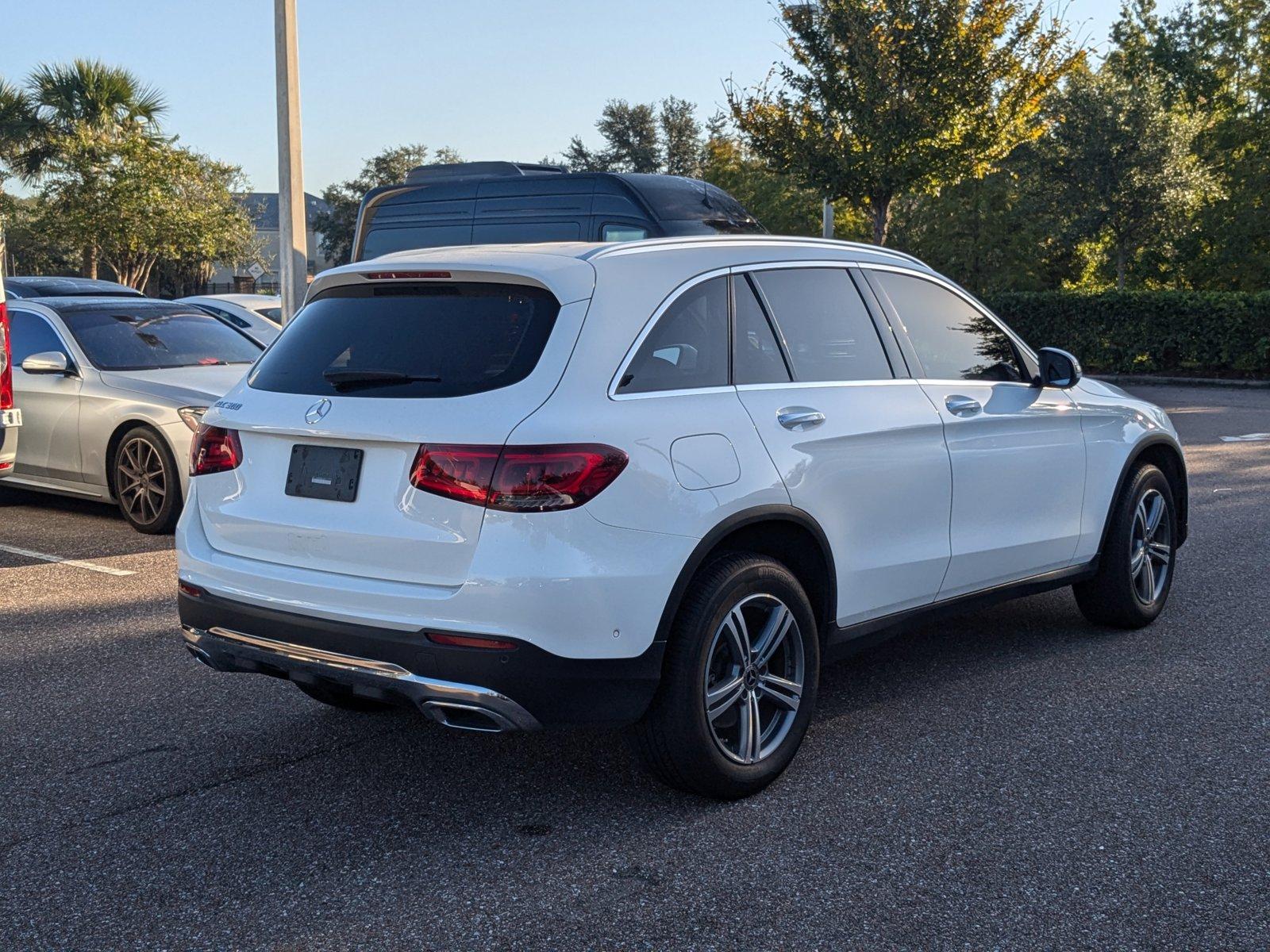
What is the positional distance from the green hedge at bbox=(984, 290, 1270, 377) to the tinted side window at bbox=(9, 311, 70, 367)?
19616mm

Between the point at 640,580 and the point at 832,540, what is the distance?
95 cm

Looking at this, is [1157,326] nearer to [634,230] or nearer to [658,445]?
[634,230]

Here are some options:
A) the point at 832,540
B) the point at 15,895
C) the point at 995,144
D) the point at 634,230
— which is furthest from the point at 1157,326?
the point at 15,895

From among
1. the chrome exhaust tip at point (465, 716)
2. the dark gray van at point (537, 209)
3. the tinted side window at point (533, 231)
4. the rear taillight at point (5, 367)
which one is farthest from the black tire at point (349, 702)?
the tinted side window at point (533, 231)

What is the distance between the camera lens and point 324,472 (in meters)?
3.94

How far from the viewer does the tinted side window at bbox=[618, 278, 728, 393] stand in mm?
3988

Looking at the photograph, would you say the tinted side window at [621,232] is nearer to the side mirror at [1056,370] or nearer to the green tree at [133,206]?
the side mirror at [1056,370]

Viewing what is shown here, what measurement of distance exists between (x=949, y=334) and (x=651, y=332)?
68.9 inches

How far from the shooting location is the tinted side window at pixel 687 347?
157 inches

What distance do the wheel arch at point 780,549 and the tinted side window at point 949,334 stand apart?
1055 millimetres

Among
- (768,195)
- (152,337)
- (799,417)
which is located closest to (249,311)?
(152,337)

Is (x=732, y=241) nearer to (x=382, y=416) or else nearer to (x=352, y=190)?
(x=382, y=416)

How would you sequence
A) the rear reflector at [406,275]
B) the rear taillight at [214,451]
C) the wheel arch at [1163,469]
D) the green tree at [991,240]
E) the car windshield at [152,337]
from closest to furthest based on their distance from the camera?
the rear reflector at [406,275] < the rear taillight at [214,451] < the wheel arch at [1163,469] < the car windshield at [152,337] < the green tree at [991,240]

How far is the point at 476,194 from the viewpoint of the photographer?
1021 centimetres
